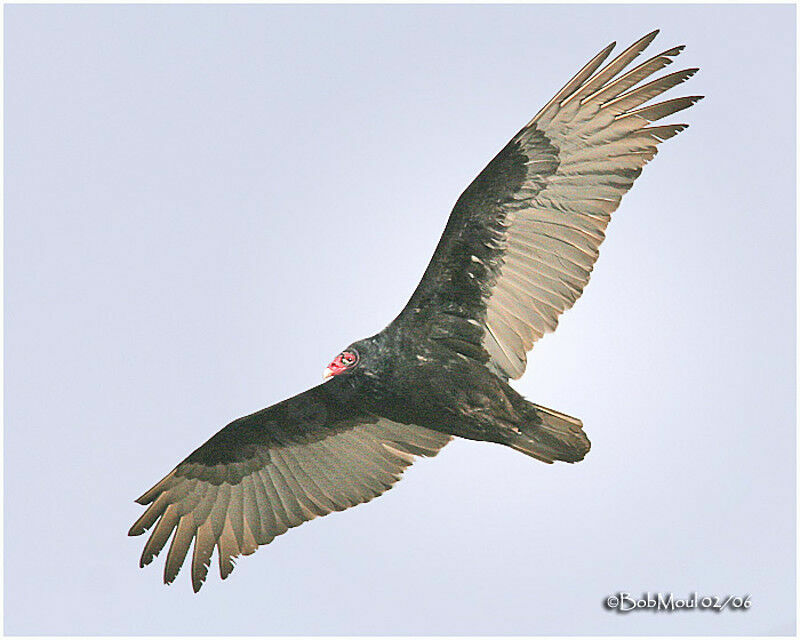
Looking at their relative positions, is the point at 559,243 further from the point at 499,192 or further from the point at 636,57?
the point at 636,57

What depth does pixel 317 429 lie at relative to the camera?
9156mm

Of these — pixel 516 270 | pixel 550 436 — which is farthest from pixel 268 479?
pixel 516 270

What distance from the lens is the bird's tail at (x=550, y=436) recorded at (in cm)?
817

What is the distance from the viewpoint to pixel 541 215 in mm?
8211

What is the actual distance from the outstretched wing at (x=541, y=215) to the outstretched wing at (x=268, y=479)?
108cm

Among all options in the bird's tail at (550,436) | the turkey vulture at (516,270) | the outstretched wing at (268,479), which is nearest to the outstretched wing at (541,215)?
the turkey vulture at (516,270)

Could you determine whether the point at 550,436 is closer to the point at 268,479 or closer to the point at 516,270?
the point at 516,270

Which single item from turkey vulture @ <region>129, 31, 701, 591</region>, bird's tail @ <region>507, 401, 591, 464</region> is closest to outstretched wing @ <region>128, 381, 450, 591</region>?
turkey vulture @ <region>129, 31, 701, 591</region>

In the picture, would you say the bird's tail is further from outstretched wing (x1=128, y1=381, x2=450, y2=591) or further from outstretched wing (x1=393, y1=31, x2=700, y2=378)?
outstretched wing (x1=128, y1=381, x2=450, y2=591)

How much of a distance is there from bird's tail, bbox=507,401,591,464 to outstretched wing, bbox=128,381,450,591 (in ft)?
3.09

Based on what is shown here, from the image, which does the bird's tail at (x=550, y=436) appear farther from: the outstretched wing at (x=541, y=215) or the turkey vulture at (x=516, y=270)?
the outstretched wing at (x=541, y=215)

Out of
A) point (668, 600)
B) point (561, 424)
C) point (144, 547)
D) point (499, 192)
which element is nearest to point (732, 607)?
point (668, 600)

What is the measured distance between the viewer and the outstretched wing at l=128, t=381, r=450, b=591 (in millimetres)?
9094

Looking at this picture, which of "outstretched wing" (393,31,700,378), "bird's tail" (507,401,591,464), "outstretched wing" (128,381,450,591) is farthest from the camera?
"outstretched wing" (128,381,450,591)
